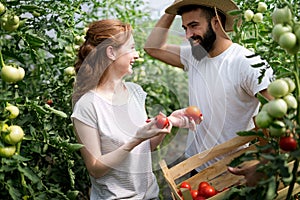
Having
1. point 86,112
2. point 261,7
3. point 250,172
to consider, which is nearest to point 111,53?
point 86,112

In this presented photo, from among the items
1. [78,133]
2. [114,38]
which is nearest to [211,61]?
[114,38]

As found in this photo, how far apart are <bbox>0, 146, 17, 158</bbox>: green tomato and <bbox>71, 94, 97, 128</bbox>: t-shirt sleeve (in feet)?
1.27

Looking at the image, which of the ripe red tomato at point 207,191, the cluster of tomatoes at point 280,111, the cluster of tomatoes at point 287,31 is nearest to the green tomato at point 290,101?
the cluster of tomatoes at point 280,111

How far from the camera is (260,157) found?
49.8 inches

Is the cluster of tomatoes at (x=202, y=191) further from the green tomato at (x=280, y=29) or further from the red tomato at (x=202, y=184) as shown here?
the green tomato at (x=280, y=29)

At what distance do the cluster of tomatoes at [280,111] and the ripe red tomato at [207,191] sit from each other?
20.3 inches

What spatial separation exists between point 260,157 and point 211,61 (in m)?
0.83

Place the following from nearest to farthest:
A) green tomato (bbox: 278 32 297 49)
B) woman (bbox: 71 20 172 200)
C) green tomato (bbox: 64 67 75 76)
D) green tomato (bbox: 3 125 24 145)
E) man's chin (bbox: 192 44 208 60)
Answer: green tomato (bbox: 278 32 297 49)
green tomato (bbox: 3 125 24 145)
woman (bbox: 71 20 172 200)
man's chin (bbox: 192 44 208 60)
green tomato (bbox: 64 67 75 76)

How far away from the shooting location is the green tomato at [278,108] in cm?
116

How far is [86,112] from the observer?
70.5 inches

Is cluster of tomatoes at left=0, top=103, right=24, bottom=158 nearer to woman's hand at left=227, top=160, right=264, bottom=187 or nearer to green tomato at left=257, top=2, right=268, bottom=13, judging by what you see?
woman's hand at left=227, top=160, right=264, bottom=187

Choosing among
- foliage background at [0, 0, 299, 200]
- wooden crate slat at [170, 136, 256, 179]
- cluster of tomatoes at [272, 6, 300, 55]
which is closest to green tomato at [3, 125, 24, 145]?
foliage background at [0, 0, 299, 200]

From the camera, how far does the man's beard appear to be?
2.03m

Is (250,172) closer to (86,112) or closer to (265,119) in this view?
(265,119)
